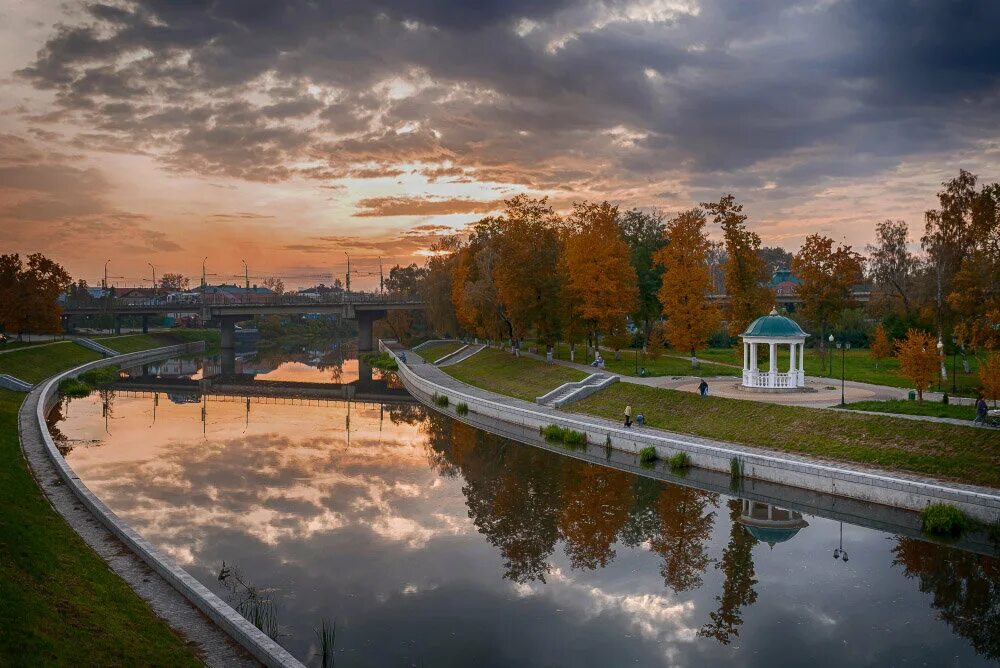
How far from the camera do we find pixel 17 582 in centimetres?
1625

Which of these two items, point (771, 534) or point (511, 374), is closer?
point (771, 534)

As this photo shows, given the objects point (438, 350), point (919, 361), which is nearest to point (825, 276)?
point (919, 361)

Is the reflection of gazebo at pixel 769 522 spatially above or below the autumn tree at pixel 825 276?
below

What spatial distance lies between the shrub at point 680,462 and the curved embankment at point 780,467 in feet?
0.77

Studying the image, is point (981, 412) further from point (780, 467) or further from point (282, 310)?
point (282, 310)

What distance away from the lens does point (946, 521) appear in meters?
25.3

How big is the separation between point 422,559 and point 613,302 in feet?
125

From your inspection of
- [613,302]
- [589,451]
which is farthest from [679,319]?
[589,451]

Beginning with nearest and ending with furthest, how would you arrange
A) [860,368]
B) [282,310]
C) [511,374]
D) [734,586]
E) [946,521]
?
1. [734,586]
2. [946,521]
3. [860,368]
4. [511,374]
5. [282,310]

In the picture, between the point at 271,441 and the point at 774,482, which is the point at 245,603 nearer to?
the point at 774,482

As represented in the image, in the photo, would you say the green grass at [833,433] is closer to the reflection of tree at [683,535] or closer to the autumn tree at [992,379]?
the autumn tree at [992,379]

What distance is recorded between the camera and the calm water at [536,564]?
1847 centimetres

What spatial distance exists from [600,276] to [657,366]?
26.9 feet

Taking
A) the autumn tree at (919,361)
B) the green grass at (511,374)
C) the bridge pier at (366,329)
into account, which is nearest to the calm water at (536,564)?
the autumn tree at (919,361)
